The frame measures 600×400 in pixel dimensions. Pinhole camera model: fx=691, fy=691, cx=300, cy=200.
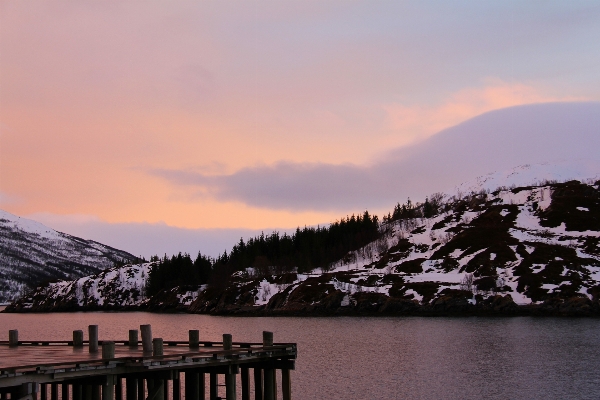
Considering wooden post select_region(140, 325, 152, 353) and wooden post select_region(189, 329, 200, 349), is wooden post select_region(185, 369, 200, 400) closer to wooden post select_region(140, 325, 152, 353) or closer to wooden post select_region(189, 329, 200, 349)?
wooden post select_region(140, 325, 152, 353)

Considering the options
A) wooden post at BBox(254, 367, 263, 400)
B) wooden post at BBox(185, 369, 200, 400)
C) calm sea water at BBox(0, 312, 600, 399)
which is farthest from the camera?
calm sea water at BBox(0, 312, 600, 399)

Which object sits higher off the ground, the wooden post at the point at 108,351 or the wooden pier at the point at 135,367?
the wooden post at the point at 108,351

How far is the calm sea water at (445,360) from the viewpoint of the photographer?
50.7 m

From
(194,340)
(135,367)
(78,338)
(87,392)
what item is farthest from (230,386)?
(78,338)

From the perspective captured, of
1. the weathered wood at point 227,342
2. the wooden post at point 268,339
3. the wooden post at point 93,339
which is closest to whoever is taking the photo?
the weathered wood at point 227,342

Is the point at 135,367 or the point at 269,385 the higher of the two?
the point at 135,367

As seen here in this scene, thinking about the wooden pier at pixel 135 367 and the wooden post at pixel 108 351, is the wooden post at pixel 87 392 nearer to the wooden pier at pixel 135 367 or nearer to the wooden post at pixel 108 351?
the wooden pier at pixel 135 367

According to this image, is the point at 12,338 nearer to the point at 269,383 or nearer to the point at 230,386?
the point at 230,386

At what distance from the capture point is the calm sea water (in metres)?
50.7

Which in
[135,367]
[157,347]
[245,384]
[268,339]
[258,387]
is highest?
[157,347]

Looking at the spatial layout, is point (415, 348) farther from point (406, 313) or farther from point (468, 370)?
point (406, 313)

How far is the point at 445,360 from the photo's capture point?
67.2 metres

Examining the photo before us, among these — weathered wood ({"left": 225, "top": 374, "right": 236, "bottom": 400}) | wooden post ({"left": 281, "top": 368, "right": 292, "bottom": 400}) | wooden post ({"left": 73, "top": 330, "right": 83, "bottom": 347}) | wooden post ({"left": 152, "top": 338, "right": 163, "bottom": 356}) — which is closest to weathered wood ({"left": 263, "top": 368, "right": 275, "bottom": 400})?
wooden post ({"left": 281, "top": 368, "right": 292, "bottom": 400})

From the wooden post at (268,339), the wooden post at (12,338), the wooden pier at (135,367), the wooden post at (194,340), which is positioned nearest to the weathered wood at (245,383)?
the wooden pier at (135,367)
